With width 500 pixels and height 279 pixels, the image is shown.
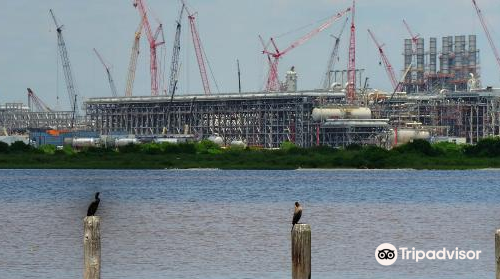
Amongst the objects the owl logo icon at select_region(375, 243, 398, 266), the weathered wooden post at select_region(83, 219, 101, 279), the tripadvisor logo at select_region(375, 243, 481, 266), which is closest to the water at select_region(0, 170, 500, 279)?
the owl logo icon at select_region(375, 243, 398, 266)

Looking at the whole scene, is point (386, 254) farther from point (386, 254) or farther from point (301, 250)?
point (301, 250)

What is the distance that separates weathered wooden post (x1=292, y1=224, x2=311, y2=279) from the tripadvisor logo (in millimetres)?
18192

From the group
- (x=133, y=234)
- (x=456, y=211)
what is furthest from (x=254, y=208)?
(x=133, y=234)

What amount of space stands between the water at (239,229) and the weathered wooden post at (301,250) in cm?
1426

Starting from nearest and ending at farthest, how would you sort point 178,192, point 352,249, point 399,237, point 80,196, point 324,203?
point 352,249 < point 399,237 < point 324,203 < point 80,196 < point 178,192

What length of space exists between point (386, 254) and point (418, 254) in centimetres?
206

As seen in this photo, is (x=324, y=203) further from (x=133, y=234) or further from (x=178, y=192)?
(x=133, y=234)

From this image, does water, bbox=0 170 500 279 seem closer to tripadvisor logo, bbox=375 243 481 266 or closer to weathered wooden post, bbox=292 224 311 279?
tripadvisor logo, bbox=375 243 481 266

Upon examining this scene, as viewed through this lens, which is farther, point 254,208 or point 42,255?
point 254,208

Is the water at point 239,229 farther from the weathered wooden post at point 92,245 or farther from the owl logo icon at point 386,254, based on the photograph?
the weathered wooden post at point 92,245

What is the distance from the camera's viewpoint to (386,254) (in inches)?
2256

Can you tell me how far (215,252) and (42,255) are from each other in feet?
24.8

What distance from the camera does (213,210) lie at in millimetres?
90688

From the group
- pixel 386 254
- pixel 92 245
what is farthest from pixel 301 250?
pixel 386 254
